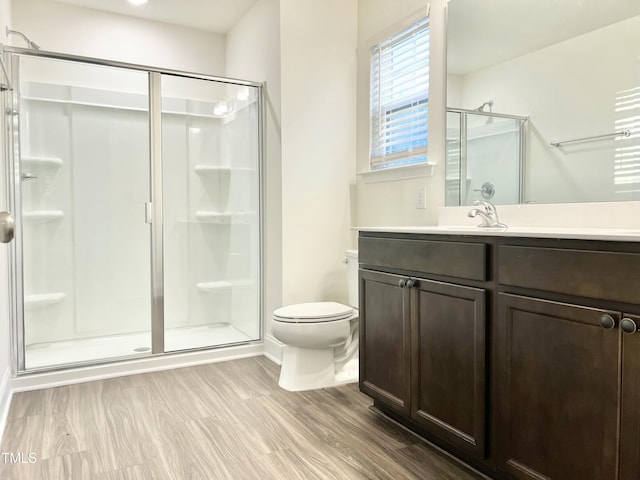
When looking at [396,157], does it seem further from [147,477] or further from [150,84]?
[147,477]

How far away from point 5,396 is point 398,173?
2404 millimetres

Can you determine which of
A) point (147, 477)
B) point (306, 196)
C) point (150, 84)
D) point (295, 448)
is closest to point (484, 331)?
point (295, 448)

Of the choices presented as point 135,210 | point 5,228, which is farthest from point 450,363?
point 135,210

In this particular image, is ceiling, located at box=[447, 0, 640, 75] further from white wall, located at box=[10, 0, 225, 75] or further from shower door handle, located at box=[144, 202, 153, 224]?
white wall, located at box=[10, 0, 225, 75]

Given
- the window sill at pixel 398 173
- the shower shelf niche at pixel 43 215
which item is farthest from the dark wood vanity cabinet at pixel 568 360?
the shower shelf niche at pixel 43 215

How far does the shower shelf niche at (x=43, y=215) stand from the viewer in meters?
2.96

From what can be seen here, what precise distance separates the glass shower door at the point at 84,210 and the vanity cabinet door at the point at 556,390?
7.78ft

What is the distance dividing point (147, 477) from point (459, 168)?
6.47 feet

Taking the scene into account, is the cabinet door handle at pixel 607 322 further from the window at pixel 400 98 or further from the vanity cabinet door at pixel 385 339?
the window at pixel 400 98

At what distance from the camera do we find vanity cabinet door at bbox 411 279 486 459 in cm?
Result: 159

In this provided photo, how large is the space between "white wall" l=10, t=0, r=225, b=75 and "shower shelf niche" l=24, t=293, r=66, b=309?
1.82 metres

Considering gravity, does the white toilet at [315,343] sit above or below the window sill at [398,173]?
below

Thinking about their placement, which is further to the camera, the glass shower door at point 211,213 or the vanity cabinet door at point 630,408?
the glass shower door at point 211,213

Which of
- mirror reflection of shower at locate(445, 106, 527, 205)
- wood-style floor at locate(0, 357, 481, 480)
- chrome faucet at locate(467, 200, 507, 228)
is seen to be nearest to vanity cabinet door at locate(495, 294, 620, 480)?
wood-style floor at locate(0, 357, 481, 480)
